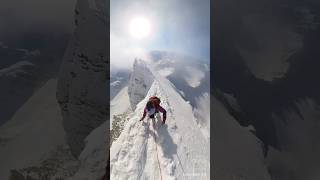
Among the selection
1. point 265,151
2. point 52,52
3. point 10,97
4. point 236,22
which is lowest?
point 265,151

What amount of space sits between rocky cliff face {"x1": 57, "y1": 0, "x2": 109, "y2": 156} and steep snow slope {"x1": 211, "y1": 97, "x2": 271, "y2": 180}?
2282 mm

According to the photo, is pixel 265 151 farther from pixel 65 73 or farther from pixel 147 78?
pixel 65 73

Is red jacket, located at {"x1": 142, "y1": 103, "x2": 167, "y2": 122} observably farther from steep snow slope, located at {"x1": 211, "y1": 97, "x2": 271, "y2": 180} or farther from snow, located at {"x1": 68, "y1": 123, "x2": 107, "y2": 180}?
steep snow slope, located at {"x1": 211, "y1": 97, "x2": 271, "y2": 180}

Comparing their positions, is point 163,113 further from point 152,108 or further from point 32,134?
point 32,134

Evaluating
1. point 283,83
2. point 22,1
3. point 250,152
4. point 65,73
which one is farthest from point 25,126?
point 283,83

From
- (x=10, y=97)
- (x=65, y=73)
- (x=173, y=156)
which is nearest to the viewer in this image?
(x=173, y=156)

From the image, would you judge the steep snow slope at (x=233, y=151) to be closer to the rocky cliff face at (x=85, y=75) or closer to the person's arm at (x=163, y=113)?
the person's arm at (x=163, y=113)

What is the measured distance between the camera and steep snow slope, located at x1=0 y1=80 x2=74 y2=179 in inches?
393

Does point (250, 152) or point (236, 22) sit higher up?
point (236, 22)

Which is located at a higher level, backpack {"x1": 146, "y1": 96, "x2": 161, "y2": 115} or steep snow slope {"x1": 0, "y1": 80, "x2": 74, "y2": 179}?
backpack {"x1": 146, "y1": 96, "x2": 161, "y2": 115}

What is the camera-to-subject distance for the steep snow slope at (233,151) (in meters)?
10.0

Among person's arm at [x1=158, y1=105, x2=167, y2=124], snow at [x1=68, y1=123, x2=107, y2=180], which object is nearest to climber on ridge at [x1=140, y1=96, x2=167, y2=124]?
person's arm at [x1=158, y1=105, x2=167, y2=124]

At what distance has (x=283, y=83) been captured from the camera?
36.9ft

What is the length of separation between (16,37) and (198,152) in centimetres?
424
